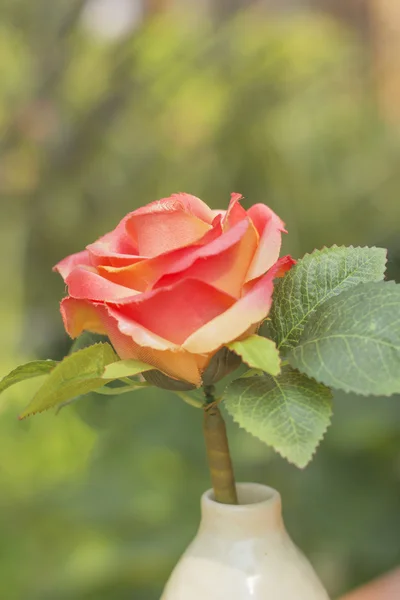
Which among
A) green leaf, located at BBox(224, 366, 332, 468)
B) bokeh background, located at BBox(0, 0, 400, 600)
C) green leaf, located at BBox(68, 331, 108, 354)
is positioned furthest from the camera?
bokeh background, located at BBox(0, 0, 400, 600)

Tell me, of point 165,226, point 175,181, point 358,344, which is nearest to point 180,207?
point 165,226

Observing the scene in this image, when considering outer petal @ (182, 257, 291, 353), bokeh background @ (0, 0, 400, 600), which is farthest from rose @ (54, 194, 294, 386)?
bokeh background @ (0, 0, 400, 600)

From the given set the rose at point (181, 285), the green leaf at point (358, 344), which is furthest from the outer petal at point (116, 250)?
the green leaf at point (358, 344)

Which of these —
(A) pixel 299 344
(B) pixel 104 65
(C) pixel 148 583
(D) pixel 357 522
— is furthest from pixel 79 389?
(B) pixel 104 65

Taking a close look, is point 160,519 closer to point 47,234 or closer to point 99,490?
point 99,490

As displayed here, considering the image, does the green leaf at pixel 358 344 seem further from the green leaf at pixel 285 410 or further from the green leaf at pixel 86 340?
the green leaf at pixel 86 340

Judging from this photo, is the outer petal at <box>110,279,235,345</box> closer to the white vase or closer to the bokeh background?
the white vase
